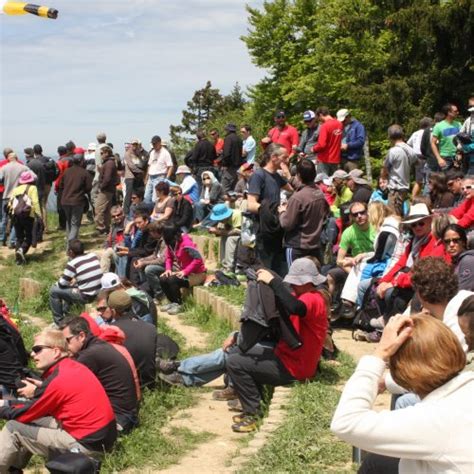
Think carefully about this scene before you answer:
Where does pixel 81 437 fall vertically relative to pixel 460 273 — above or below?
below

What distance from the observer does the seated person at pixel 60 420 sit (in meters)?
5.85

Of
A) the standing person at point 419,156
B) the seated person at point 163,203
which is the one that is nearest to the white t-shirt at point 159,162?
the seated person at point 163,203

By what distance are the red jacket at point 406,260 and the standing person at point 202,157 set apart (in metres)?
8.52

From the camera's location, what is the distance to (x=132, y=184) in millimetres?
16844

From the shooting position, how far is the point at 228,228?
12.3 m

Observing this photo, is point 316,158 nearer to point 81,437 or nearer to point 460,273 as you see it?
point 460,273

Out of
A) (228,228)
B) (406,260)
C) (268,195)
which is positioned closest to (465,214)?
(406,260)

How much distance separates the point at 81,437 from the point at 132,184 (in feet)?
37.0

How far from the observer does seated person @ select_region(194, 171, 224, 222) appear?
14.8 metres

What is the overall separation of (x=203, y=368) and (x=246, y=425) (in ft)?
4.42

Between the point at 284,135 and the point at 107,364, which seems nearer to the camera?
the point at 107,364

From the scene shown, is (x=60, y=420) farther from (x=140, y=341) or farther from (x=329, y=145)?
(x=329, y=145)

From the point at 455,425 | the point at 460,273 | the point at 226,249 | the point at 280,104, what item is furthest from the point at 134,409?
the point at 280,104

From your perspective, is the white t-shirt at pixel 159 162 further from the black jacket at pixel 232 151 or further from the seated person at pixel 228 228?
the seated person at pixel 228 228
